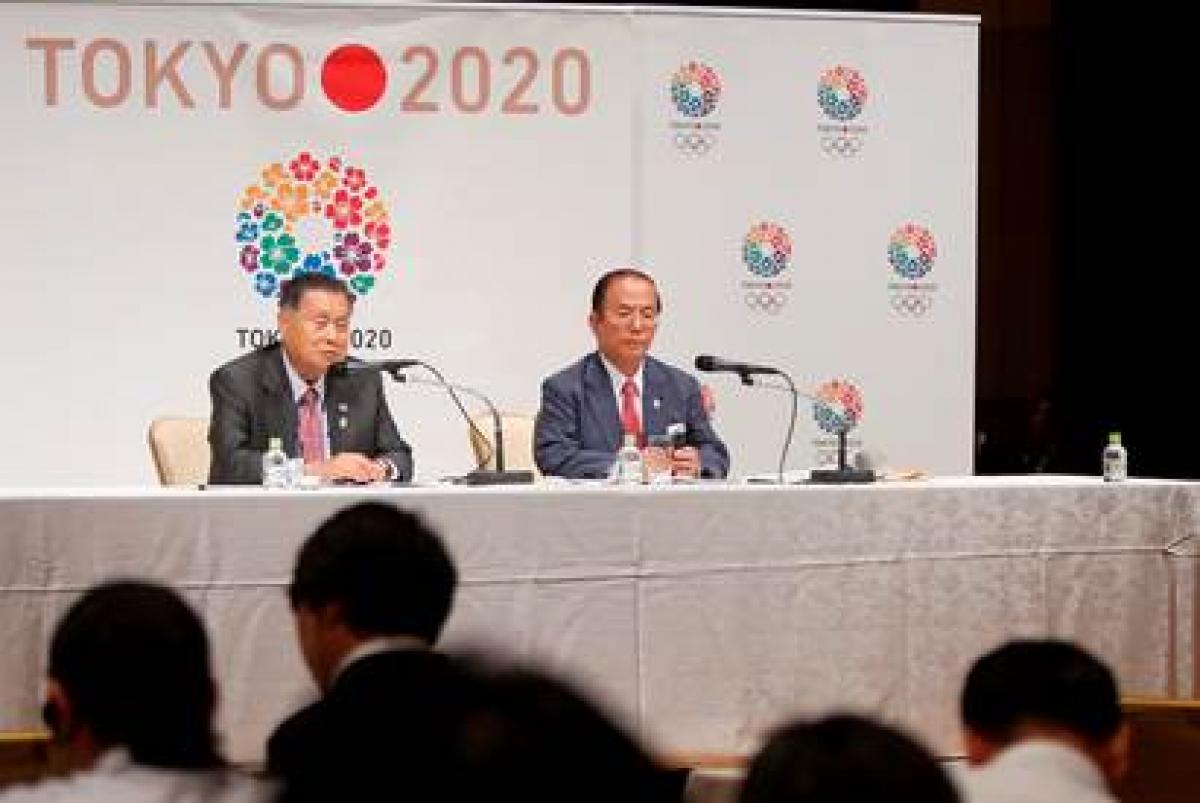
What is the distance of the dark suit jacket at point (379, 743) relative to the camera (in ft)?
3.32

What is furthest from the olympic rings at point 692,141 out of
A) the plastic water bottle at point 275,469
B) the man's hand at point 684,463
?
the plastic water bottle at point 275,469

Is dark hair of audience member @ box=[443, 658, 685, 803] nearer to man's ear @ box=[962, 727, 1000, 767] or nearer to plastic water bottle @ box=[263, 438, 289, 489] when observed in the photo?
man's ear @ box=[962, 727, 1000, 767]

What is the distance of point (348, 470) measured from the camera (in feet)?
16.9

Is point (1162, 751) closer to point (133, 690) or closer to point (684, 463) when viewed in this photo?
point (684, 463)

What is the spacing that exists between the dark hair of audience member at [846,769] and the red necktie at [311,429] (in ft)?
15.1

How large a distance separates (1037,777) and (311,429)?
3883 millimetres

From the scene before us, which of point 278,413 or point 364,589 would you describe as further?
point 278,413

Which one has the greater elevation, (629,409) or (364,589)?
(629,409)

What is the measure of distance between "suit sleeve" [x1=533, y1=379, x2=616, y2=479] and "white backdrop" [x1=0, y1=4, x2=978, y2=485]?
139 centimetres

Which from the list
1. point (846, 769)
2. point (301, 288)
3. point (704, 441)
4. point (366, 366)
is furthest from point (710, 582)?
point (846, 769)

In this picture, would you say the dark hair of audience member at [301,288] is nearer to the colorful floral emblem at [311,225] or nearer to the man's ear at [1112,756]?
the colorful floral emblem at [311,225]

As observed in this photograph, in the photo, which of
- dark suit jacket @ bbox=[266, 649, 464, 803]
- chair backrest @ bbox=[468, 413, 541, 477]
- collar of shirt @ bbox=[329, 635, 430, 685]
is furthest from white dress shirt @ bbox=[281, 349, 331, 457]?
dark suit jacket @ bbox=[266, 649, 464, 803]

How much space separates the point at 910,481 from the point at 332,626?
2.52 metres

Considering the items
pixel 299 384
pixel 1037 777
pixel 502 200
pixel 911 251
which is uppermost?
pixel 502 200
